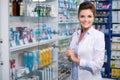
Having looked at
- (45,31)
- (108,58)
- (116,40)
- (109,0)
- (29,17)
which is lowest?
(108,58)

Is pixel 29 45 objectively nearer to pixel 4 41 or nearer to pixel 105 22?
pixel 4 41

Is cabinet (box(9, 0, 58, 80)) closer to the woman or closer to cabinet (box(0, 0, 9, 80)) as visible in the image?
cabinet (box(0, 0, 9, 80))

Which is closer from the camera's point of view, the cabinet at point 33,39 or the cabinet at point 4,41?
the cabinet at point 4,41

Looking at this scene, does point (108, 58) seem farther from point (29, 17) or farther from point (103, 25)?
point (29, 17)

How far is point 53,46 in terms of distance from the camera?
4027 millimetres

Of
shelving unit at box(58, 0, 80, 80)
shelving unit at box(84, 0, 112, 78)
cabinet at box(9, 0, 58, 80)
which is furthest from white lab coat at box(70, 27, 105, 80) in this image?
shelving unit at box(84, 0, 112, 78)

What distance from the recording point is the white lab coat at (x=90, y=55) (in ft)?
5.65

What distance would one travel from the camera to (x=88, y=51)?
5.77 feet

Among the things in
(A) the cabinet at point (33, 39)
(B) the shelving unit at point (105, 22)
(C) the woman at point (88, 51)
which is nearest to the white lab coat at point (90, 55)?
(C) the woman at point (88, 51)

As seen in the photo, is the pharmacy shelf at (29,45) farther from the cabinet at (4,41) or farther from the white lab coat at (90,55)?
the white lab coat at (90,55)

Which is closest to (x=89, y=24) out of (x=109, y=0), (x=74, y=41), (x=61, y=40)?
(x=74, y=41)

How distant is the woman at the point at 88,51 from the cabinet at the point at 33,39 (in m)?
1.06

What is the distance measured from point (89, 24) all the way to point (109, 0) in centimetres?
458

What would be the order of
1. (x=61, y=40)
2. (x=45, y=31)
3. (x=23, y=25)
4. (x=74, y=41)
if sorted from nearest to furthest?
(x=74, y=41), (x=23, y=25), (x=45, y=31), (x=61, y=40)
